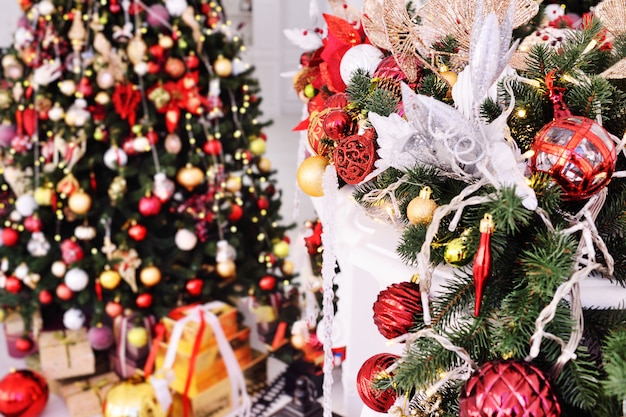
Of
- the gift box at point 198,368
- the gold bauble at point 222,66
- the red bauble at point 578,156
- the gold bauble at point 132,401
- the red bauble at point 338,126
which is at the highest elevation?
the red bauble at point 578,156

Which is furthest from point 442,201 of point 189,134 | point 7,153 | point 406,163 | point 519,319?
point 7,153

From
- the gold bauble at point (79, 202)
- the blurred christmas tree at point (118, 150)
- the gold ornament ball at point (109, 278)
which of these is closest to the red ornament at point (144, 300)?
the blurred christmas tree at point (118, 150)

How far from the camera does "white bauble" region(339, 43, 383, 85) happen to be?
0.90 metres

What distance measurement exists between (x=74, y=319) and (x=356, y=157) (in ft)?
5.10

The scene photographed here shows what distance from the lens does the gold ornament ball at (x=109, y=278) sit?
1.84 meters

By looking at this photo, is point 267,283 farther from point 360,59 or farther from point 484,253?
point 484,253

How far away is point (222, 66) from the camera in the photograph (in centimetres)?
190

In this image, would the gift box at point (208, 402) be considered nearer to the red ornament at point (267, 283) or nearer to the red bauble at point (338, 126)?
the red ornament at point (267, 283)

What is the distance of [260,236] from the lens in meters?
2.05

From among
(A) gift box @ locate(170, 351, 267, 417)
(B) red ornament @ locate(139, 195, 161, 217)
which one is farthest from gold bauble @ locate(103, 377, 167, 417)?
(B) red ornament @ locate(139, 195, 161, 217)

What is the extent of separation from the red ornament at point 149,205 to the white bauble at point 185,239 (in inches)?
4.7

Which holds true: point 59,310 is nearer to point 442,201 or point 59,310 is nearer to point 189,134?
point 189,134

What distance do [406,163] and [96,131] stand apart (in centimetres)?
149

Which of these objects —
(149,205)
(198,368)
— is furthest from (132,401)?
(149,205)
